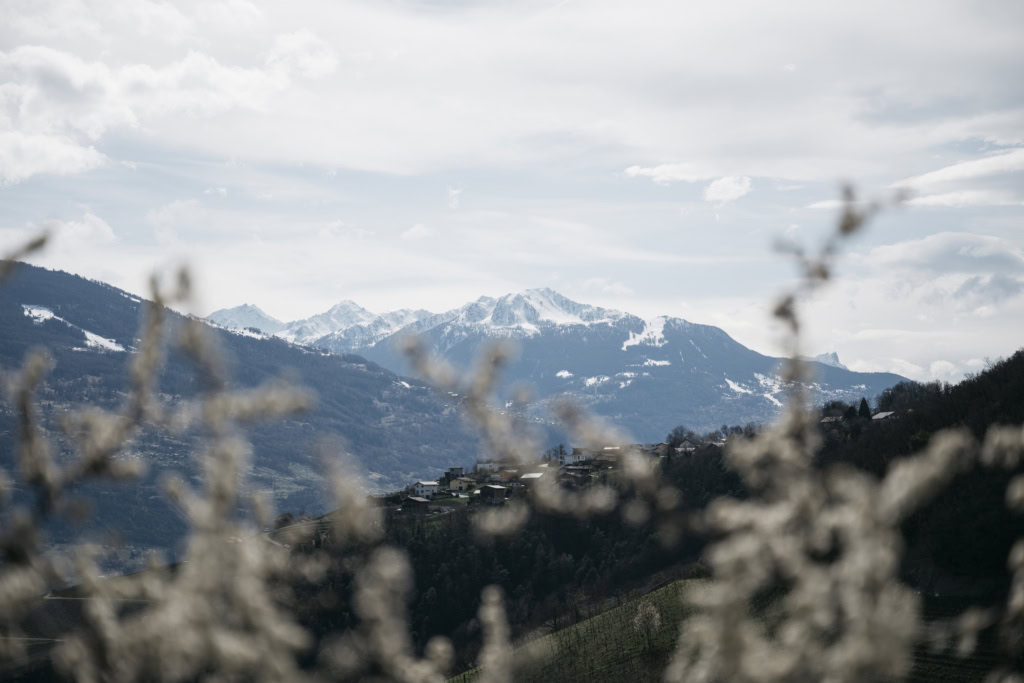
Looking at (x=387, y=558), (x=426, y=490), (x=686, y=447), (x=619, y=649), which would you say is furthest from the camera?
(x=426, y=490)

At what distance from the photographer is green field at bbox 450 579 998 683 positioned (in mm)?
56800

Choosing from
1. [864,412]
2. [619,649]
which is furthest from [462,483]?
[619,649]

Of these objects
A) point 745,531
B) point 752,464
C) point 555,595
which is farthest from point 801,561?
point 555,595

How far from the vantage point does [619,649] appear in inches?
2653

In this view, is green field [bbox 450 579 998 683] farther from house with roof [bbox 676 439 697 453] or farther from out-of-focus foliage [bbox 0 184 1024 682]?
out-of-focus foliage [bbox 0 184 1024 682]

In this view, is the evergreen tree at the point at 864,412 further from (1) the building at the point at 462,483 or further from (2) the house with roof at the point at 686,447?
(1) the building at the point at 462,483

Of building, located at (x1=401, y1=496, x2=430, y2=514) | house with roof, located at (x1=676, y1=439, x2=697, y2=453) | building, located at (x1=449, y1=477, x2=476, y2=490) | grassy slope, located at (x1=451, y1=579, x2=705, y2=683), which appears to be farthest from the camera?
building, located at (x1=449, y1=477, x2=476, y2=490)

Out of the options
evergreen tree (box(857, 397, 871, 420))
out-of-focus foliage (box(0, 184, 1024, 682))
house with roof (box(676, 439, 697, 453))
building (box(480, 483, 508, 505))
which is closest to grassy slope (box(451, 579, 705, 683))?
building (box(480, 483, 508, 505))

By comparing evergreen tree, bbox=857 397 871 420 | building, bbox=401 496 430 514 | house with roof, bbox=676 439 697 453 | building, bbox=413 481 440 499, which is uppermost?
evergreen tree, bbox=857 397 871 420

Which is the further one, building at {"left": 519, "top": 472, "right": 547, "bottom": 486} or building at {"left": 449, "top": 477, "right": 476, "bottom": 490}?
building at {"left": 449, "top": 477, "right": 476, "bottom": 490}

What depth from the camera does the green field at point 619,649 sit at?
56.8 metres

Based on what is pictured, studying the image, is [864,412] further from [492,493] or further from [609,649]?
[609,649]

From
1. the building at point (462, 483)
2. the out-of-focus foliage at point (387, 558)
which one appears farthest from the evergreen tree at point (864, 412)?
the out-of-focus foliage at point (387, 558)

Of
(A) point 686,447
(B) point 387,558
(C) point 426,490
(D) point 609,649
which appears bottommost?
(D) point 609,649
